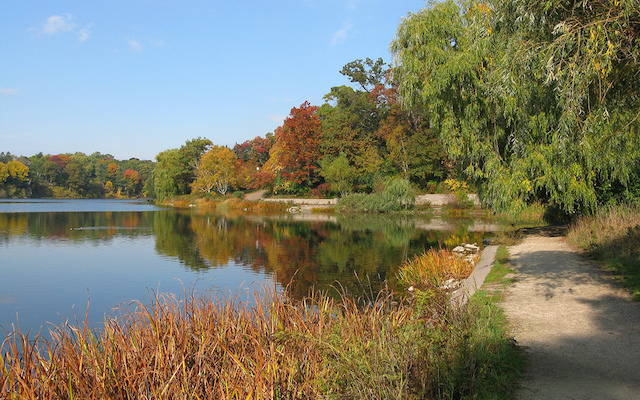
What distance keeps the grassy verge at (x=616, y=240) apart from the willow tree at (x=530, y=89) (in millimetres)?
838

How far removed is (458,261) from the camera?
433 inches

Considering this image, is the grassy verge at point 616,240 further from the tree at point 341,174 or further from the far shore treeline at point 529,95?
the tree at point 341,174

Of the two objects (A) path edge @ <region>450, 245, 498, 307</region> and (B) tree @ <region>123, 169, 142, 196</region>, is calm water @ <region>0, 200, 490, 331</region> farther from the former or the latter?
(B) tree @ <region>123, 169, 142, 196</region>

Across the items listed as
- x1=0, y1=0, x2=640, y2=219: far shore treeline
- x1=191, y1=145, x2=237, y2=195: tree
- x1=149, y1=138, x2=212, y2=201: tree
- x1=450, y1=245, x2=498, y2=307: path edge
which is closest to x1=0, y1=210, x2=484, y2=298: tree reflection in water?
x1=450, y1=245, x2=498, y2=307: path edge

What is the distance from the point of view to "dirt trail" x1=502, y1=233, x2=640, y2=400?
11.8 feet

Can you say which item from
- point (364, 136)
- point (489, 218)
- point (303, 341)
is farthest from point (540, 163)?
point (364, 136)

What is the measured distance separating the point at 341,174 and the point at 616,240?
30969mm

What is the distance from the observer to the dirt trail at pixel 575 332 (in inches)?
141

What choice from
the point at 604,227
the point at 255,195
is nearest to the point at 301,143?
the point at 255,195

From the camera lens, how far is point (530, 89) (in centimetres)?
742

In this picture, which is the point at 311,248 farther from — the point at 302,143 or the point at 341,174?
the point at 302,143

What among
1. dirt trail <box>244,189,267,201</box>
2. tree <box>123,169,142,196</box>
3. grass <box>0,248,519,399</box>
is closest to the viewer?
grass <box>0,248,519,399</box>

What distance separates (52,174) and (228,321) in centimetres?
9948

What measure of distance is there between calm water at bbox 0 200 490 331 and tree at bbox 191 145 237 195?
28.3 m
